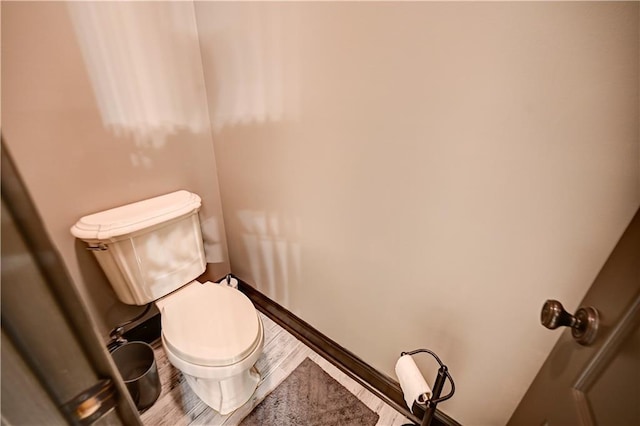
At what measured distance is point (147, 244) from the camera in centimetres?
118

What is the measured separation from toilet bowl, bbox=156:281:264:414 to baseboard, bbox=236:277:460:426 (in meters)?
0.33

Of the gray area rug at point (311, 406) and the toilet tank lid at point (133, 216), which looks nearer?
the toilet tank lid at point (133, 216)

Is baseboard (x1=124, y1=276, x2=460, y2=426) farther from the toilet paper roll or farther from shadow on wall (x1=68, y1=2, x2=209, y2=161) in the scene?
shadow on wall (x1=68, y1=2, x2=209, y2=161)

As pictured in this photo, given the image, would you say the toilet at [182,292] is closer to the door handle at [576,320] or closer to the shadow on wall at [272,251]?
the shadow on wall at [272,251]

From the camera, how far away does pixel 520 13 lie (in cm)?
61

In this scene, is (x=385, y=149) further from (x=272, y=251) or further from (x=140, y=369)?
(x=140, y=369)

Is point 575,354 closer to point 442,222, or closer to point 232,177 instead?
point 442,222

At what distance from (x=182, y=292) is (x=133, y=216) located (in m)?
0.42

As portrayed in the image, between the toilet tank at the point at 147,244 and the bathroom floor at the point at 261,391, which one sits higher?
the toilet tank at the point at 147,244

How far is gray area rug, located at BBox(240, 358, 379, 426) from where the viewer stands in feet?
3.86

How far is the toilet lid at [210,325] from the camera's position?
1.00m

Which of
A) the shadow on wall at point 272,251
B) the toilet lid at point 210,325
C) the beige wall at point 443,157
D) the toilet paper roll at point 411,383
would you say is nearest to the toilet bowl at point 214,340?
the toilet lid at point 210,325

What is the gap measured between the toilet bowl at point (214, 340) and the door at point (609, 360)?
934 mm

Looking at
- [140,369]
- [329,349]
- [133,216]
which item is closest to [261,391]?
[329,349]
